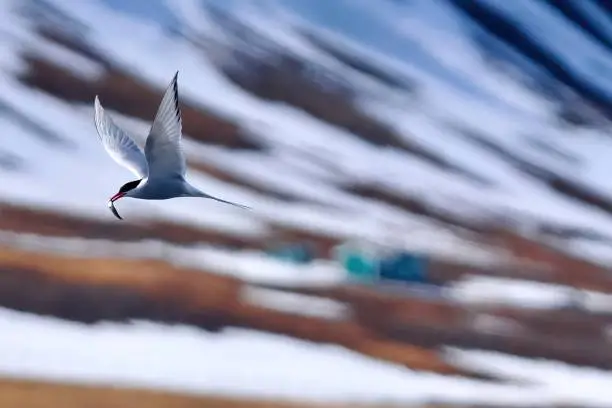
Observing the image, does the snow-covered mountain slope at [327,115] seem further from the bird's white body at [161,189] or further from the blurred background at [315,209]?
the bird's white body at [161,189]

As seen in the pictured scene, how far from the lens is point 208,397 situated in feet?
3.93

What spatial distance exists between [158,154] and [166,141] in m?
0.02

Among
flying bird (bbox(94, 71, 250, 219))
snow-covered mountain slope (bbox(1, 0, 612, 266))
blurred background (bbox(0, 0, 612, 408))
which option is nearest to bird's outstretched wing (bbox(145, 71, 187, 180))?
flying bird (bbox(94, 71, 250, 219))

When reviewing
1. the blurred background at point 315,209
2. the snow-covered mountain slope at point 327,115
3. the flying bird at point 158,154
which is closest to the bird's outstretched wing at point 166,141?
the flying bird at point 158,154

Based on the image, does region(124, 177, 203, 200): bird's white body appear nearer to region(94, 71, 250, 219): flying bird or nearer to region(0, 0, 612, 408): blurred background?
region(94, 71, 250, 219): flying bird

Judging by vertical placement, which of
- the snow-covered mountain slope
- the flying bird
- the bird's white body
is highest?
the snow-covered mountain slope

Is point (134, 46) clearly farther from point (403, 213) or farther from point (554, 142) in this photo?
point (554, 142)

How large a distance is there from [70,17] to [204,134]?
0.31m

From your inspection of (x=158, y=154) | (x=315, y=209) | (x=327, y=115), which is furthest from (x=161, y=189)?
(x=327, y=115)

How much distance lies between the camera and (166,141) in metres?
1.00

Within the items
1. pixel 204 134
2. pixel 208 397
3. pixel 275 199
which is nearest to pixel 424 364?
pixel 208 397

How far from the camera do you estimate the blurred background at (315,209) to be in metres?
1.30

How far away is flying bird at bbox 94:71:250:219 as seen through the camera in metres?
1.00

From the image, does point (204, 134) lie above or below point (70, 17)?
below
